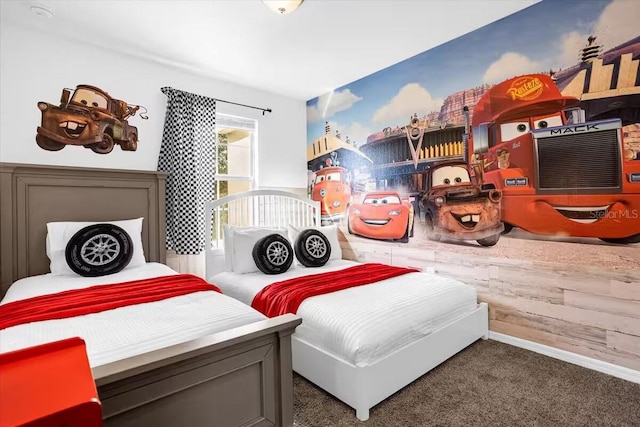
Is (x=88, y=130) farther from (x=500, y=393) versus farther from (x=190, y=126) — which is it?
(x=500, y=393)

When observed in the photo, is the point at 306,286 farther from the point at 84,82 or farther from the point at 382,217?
the point at 84,82

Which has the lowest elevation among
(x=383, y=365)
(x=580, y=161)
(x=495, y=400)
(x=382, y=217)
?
(x=495, y=400)

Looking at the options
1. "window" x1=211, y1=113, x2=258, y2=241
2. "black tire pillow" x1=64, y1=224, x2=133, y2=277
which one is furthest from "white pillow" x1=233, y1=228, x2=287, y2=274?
"black tire pillow" x1=64, y1=224, x2=133, y2=277

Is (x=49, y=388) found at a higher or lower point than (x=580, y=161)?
lower

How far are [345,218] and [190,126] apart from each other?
2012mm

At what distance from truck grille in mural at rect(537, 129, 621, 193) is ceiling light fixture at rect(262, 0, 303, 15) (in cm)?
203

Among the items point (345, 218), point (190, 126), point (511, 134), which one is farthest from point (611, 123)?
point (190, 126)

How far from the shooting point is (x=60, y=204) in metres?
2.86

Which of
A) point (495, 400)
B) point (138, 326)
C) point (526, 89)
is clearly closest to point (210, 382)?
point (138, 326)

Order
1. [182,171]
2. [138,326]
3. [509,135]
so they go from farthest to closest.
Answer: [182,171] < [509,135] < [138,326]

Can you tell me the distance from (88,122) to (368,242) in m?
2.99

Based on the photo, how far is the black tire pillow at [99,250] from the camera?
8.16 ft

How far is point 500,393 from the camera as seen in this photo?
2004 millimetres

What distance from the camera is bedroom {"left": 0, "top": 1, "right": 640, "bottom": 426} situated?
2.25 meters
